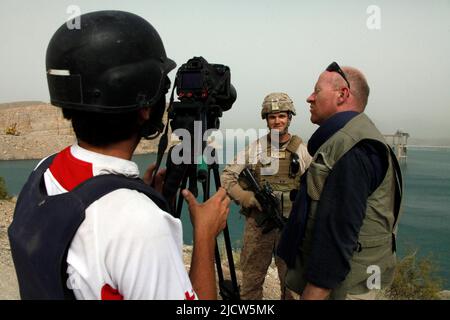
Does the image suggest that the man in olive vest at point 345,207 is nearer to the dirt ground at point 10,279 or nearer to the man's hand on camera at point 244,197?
the man's hand on camera at point 244,197

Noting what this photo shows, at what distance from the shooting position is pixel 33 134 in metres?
60.1

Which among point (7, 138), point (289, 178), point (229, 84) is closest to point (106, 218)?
point (229, 84)

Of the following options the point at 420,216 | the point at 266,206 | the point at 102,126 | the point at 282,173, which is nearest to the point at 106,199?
the point at 102,126

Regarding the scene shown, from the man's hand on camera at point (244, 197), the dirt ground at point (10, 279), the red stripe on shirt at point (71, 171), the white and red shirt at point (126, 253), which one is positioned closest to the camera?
the white and red shirt at point (126, 253)

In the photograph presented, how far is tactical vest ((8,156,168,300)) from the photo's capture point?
3.02ft

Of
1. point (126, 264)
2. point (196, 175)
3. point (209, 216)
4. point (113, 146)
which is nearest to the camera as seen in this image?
point (126, 264)

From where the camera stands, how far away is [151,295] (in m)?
0.87

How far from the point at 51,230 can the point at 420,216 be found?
28858 millimetres

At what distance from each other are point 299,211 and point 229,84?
0.80 m

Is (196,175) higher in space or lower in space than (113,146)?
lower

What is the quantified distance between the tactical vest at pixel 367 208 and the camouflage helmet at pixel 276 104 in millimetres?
2012

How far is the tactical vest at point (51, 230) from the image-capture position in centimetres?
92

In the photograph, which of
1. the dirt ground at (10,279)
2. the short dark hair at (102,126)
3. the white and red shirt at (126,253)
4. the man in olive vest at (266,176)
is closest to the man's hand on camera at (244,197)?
the man in olive vest at (266,176)

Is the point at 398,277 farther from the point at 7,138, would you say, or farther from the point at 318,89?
the point at 7,138
